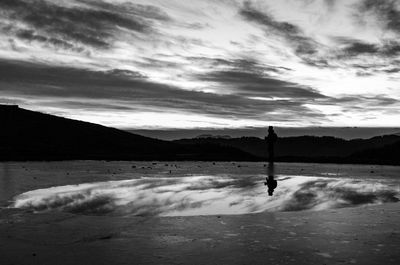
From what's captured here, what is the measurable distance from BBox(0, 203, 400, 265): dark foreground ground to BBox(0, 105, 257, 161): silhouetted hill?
57994 millimetres

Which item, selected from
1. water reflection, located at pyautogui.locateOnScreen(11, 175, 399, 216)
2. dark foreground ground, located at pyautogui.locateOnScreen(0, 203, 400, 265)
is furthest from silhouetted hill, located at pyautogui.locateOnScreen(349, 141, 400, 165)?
dark foreground ground, located at pyautogui.locateOnScreen(0, 203, 400, 265)

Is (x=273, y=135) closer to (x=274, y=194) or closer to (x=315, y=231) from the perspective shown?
(x=274, y=194)

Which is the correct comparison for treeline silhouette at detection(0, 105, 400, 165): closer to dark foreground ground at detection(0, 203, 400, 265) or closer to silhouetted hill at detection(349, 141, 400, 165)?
silhouetted hill at detection(349, 141, 400, 165)

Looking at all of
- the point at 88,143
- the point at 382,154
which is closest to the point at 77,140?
the point at 88,143

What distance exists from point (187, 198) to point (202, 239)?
7.52 meters

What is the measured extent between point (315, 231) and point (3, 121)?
8793 cm

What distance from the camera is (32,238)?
35.3 ft

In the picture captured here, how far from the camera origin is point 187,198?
60.5 feet

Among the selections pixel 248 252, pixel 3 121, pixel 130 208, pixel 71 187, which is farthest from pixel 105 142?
pixel 248 252

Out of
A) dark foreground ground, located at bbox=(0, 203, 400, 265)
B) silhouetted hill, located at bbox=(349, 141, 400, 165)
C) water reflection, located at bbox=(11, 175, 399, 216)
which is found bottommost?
dark foreground ground, located at bbox=(0, 203, 400, 265)

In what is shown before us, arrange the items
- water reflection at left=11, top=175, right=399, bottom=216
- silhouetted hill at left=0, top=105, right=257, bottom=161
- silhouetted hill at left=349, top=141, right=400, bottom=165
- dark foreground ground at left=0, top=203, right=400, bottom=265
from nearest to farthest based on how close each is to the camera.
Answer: dark foreground ground at left=0, top=203, right=400, bottom=265
water reflection at left=11, top=175, right=399, bottom=216
silhouetted hill at left=349, top=141, right=400, bottom=165
silhouetted hill at left=0, top=105, right=257, bottom=161

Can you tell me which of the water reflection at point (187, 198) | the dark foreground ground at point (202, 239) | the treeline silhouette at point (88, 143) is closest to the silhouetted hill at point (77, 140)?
the treeline silhouette at point (88, 143)

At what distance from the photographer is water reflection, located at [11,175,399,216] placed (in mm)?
15539

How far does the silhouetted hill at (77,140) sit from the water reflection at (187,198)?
161 ft
